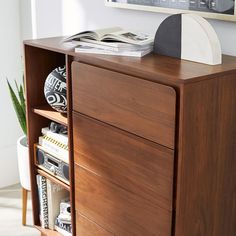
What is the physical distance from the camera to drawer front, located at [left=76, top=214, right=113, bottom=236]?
1.60 metres

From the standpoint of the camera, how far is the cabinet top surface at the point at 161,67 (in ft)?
4.05

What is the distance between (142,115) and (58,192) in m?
0.78

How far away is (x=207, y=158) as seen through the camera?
1.31 metres

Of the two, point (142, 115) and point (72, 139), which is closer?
point (142, 115)

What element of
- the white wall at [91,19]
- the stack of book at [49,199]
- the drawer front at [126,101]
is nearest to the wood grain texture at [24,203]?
the stack of book at [49,199]

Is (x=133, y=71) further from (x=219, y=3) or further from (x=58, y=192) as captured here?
(x=58, y=192)

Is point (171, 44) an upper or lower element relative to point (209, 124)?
upper

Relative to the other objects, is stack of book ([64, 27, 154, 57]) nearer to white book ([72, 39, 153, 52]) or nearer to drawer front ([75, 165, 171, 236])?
white book ([72, 39, 153, 52])

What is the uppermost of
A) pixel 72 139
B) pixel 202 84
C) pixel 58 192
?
pixel 202 84

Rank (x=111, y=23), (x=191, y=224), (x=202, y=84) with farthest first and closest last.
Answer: (x=111, y=23) → (x=191, y=224) → (x=202, y=84)

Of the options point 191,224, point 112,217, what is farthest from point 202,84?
point 112,217

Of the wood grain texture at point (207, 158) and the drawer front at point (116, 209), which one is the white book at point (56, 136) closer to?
the drawer front at point (116, 209)

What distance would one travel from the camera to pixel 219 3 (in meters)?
1.45

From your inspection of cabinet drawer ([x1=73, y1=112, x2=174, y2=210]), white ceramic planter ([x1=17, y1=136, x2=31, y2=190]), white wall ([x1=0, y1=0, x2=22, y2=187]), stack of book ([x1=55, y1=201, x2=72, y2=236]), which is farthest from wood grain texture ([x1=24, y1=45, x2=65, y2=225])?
white wall ([x1=0, y1=0, x2=22, y2=187])
